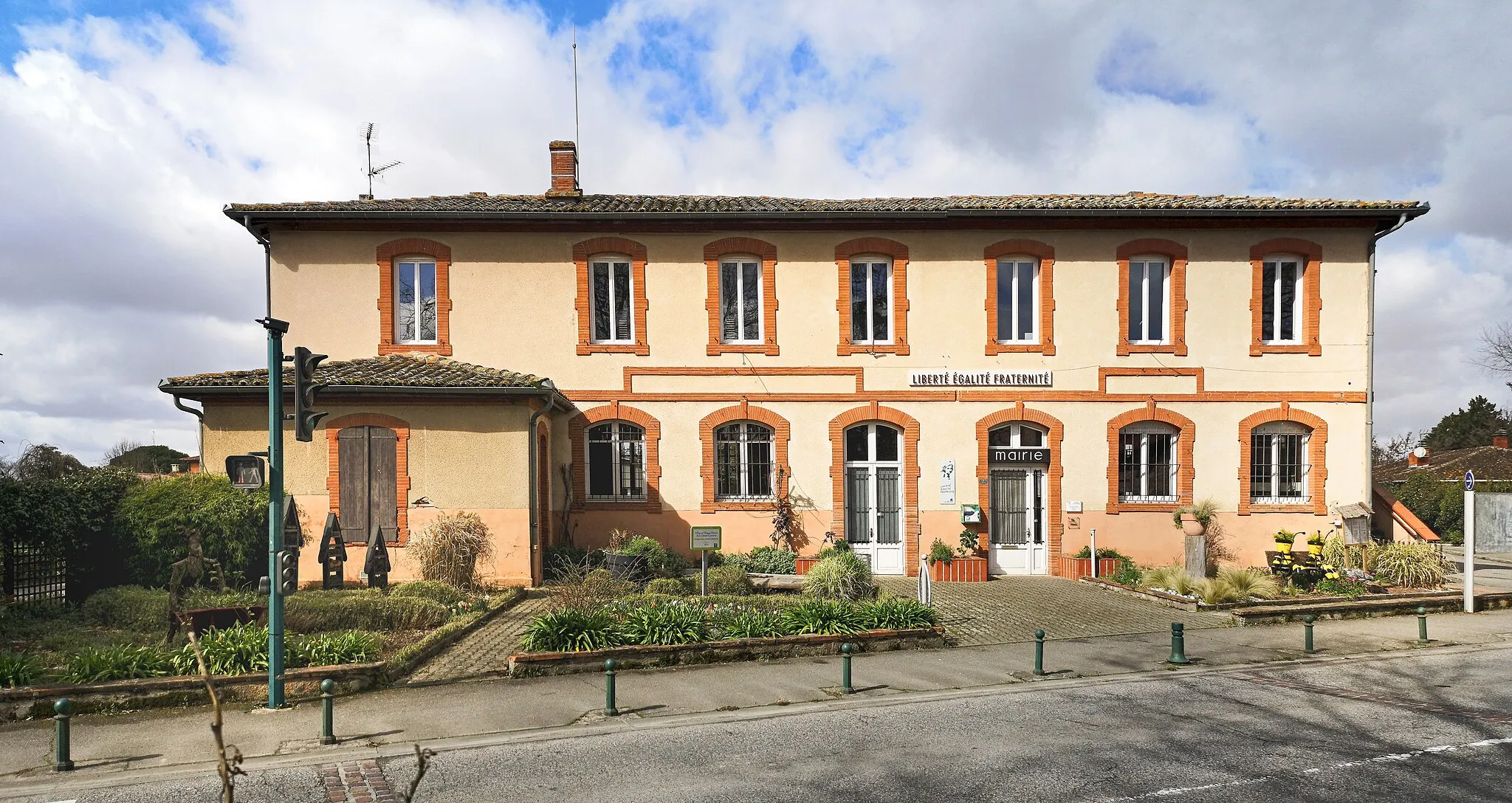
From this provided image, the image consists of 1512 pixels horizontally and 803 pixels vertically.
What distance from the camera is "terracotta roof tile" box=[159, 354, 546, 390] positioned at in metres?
14.0

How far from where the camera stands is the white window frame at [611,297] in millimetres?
17234

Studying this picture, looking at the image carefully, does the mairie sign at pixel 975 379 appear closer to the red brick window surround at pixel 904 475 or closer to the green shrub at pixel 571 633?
the red brick window surround at pixel 904 475

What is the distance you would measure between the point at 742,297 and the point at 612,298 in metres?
2.67

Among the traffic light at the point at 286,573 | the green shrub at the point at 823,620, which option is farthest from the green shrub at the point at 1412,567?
the traffic light at the point at 286,573

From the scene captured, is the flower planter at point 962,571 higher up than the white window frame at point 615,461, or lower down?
lower down

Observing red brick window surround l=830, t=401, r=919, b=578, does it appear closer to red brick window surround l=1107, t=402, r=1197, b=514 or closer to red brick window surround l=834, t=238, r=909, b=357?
red brick window surround l=834, t=238, r=909, b=357

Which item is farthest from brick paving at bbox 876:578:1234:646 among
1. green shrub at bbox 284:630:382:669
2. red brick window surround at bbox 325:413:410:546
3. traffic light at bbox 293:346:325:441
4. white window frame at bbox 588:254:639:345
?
red brick window surround at bbox 325:413:410:546

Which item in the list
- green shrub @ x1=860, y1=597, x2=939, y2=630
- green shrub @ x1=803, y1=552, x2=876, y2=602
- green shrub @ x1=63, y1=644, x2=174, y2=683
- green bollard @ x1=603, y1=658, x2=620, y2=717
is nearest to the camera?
green bollard @ x1=603, y1=658, x2=620, y2=717

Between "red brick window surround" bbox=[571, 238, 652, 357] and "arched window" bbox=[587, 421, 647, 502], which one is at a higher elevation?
"red brick window surround" bbox=[571, 238, 652, 357]

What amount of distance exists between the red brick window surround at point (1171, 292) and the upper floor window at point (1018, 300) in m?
1.72

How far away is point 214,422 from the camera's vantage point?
46.5 feet

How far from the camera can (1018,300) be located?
57.6 feet

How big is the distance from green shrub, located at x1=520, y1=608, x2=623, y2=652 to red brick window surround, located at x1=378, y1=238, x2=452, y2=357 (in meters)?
8.82

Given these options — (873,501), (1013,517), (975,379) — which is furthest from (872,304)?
(1013,517)
